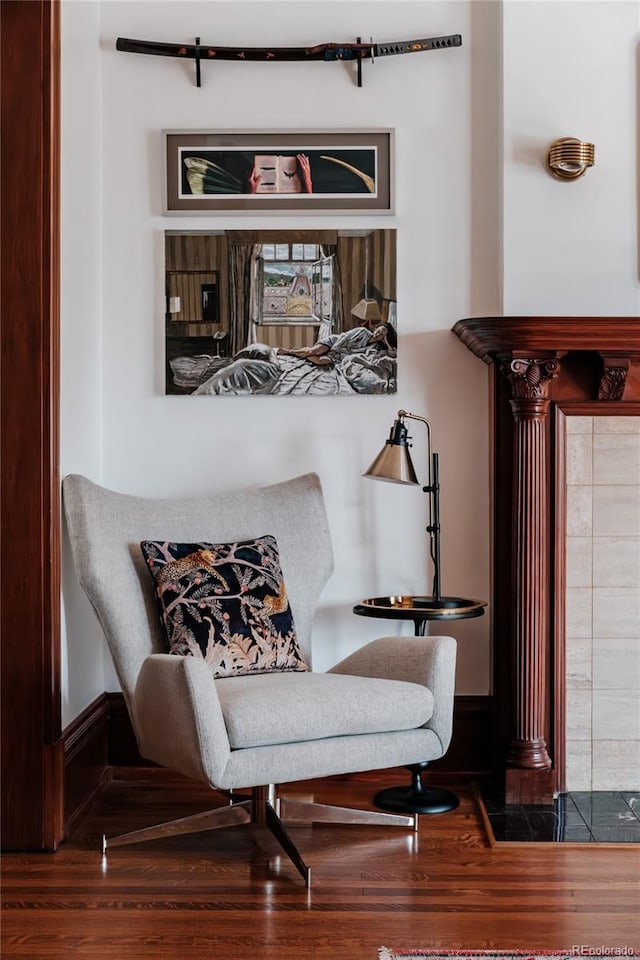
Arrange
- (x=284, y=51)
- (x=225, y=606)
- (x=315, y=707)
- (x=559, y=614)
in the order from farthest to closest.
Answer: (x=284, y=51)
(x=559, y=614)
(x=225, y=606)
(x=315, y=707)

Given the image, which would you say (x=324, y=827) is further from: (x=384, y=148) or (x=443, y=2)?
(x=443, y=2)

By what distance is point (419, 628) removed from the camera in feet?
11.5

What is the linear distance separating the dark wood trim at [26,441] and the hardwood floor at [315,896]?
0.60 ft

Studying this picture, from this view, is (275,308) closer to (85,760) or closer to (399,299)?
(399,299)

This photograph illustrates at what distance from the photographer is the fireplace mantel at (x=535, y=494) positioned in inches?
136

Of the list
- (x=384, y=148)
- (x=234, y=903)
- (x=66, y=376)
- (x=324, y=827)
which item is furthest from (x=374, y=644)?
(x=384, y=148)

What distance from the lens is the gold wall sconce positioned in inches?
142

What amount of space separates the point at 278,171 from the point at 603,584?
188 cm

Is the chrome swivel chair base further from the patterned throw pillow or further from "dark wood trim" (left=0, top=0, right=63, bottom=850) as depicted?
the patterned throw pillow

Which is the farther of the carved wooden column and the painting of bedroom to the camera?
the painting of bedroom

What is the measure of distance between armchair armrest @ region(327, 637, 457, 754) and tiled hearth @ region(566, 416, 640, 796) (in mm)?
713

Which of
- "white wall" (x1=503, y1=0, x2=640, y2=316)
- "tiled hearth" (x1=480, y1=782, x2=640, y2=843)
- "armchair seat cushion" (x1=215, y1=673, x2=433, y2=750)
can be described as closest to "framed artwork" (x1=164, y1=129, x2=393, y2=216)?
"white wall" (x1=503, y1=0, x2=640, y2=316)

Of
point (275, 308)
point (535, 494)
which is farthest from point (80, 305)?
point (535, 494)

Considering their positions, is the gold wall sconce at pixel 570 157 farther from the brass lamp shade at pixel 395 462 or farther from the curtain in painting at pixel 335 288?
the brass lamp shade at pixel 395 462
